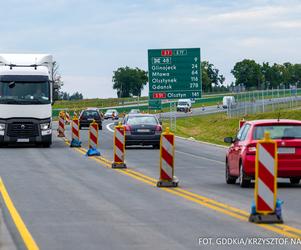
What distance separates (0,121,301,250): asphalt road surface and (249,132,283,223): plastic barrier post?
223 millimetres

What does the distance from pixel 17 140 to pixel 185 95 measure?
25937 millimetres

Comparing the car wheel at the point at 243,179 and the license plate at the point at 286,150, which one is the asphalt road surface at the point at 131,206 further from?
the license plate at the point at 286,150

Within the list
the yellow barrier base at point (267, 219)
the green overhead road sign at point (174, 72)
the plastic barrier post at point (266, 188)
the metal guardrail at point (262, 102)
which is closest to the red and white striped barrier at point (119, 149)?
the plastic barrier post at point (266, 188)

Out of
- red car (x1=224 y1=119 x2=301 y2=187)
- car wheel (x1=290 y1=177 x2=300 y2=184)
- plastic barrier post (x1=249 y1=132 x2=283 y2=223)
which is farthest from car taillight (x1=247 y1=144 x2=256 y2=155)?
plastic barrier post (x1=249 y1=132 x2=283 y2=223)

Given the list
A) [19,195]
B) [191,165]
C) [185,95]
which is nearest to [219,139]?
[185,95]

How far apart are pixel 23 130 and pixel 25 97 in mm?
1570

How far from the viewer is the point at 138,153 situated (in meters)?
36.8

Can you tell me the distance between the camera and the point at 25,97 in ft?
127

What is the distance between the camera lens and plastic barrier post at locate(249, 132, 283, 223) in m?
13.7

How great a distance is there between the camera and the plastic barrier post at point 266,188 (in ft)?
44.9

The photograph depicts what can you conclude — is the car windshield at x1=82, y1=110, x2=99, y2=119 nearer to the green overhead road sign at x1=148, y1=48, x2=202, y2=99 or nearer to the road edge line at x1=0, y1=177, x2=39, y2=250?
the green overhead road sign at x1=148, y1=48, x2=202, y2=99

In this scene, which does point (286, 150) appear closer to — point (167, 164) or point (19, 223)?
point (167, 164)

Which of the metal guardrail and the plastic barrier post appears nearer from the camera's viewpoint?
the plastic barrier post

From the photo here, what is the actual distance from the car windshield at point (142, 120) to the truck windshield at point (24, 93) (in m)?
3.71
